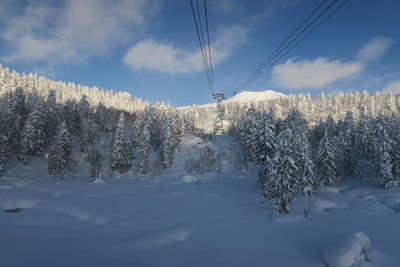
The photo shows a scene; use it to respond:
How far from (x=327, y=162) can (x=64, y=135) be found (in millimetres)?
56726

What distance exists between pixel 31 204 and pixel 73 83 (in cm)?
16576

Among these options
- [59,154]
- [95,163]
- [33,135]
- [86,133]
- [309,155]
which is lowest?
[95,163]

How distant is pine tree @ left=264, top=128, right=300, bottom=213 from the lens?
31547mm

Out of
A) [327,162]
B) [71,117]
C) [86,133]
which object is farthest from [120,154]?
[327,162]

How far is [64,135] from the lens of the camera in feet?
202

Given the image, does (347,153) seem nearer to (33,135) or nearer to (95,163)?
(95,163)

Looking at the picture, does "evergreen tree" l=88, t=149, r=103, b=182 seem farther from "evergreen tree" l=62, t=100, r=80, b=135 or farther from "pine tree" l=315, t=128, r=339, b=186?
"pine tree" l=315, t=128, r=339, b=186

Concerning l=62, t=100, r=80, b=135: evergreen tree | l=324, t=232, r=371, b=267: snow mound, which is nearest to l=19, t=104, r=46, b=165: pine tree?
l=62, t=100, r=80, b=135: evergreen tree

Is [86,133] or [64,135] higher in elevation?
[86,133]

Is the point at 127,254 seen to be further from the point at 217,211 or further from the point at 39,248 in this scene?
the point at 217,211

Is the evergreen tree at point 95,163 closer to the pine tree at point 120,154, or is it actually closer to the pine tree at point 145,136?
the pine tree at point 120,154

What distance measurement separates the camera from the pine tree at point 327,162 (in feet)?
177

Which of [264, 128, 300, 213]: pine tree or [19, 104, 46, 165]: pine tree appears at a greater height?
[19, 104, 46, 165]: pine tree

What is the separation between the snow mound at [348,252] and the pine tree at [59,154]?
60.7 metres
